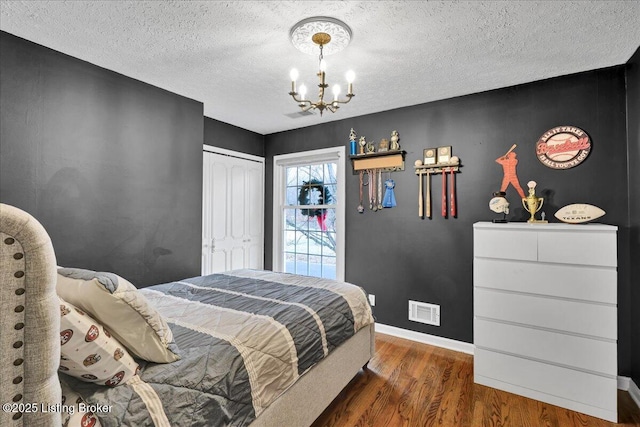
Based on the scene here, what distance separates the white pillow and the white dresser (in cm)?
229

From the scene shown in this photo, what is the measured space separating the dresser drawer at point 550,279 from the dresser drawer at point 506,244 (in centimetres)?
5

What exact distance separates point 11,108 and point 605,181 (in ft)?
14.4

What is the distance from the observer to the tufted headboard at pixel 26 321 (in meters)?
0.67

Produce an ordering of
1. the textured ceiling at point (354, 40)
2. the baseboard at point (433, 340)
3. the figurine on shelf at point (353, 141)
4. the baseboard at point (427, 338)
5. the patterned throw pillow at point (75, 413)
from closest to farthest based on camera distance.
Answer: the patterned throw pillow at point (75, 413)
the textured ceiling at point (354, 40)
the baseboard at point (433, 340)
the baseboard at point (427, 338)
the figurine on shelf at point (353, 141)

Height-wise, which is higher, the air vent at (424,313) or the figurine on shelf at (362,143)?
the figurine on shelf at (362,143)

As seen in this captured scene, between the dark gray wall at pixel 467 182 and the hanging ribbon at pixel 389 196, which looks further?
the hanging ribbon at pixel 389 196

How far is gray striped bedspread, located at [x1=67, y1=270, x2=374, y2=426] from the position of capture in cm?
112

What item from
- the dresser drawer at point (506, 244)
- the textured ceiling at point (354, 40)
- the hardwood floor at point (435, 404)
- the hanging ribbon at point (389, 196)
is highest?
the textured ceiling at point (354, 40)

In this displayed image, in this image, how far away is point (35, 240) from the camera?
702 millimetres

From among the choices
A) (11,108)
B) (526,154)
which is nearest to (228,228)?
(11,108)

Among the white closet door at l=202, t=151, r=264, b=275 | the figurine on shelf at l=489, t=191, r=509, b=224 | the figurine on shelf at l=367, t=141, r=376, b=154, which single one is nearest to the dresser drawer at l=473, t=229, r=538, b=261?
the figurine on shelf at l=489, t=191, r=509, b=224

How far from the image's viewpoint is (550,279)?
2215mm

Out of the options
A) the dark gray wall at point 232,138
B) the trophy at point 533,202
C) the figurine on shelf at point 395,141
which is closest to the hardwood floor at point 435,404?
the trophy at point 533,202

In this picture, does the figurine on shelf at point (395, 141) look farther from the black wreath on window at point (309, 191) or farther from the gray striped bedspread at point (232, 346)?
the gray striped bedspread at point (232, 346)
